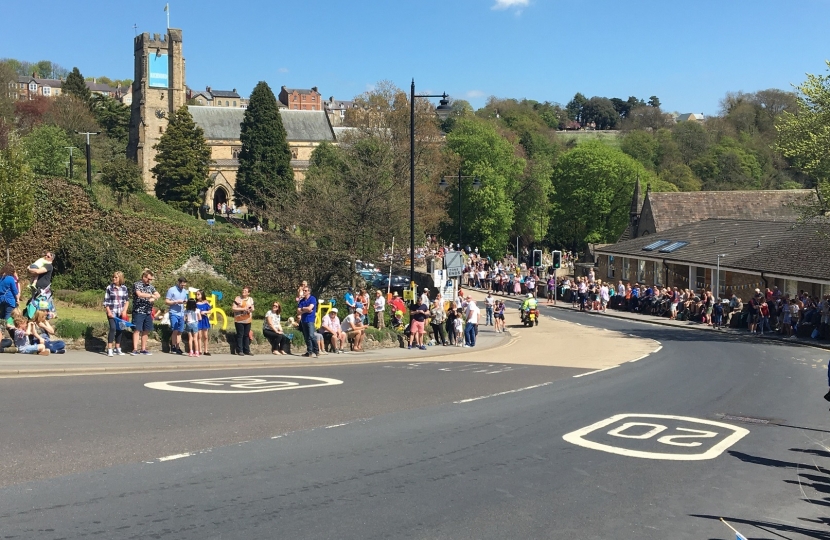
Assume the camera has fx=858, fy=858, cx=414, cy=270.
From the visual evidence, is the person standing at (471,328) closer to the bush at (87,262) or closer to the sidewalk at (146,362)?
the sidewalk at (146,362)

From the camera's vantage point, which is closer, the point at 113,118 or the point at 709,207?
the point at 709,207

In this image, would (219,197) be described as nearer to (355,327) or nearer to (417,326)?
(417,326)

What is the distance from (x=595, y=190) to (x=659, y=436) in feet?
247

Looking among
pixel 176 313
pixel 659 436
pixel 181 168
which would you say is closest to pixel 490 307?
pixel 176 313

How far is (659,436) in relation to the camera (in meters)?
12.4

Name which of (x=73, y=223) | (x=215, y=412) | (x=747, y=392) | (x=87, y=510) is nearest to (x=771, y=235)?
(x=747, y=392)

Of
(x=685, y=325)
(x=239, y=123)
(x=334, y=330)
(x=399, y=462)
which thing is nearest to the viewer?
(x=399, y=462)

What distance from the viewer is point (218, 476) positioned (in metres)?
9.00

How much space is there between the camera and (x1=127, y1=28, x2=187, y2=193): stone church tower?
111 meters

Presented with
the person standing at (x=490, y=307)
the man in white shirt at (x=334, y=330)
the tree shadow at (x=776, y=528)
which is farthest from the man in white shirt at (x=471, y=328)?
the tree shadow at (x=776, y=528)

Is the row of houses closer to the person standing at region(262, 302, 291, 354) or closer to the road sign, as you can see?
the road sign

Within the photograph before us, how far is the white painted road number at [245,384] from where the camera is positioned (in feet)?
46.6

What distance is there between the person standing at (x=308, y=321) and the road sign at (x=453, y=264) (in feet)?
34.3

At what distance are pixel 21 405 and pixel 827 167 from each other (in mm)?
28924
